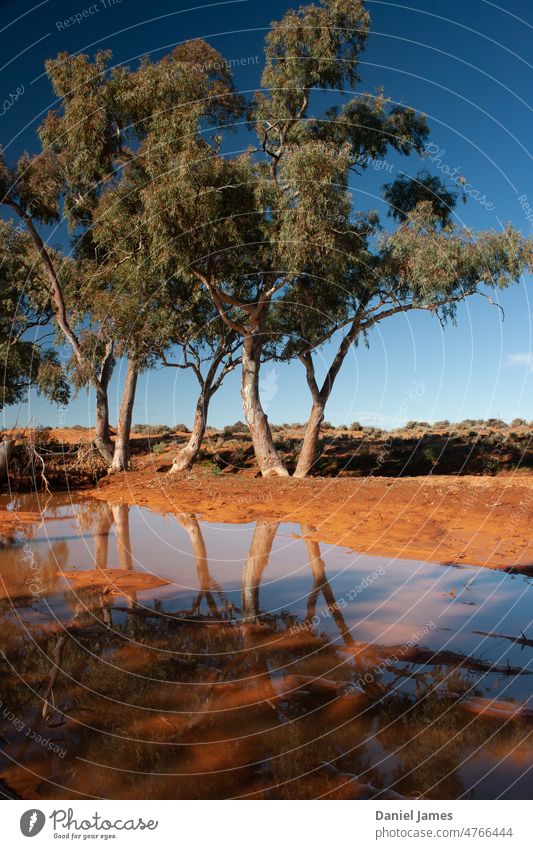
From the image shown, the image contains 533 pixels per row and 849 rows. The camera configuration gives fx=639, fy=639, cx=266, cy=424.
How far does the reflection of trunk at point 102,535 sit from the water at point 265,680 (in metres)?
0.30

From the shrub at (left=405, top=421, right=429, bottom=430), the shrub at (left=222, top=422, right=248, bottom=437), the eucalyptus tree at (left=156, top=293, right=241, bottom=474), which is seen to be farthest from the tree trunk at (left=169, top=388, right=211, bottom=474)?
the shrub at (left=405, top=421, right=429, bottom=430)

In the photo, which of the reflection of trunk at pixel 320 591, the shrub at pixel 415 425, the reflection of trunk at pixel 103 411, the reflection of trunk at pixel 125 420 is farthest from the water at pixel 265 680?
the shrub at pixel 415 425

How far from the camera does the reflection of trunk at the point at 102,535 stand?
10.4 m

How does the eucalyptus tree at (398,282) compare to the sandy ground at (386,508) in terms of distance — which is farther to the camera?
the eucalyptus tree at (398,282)

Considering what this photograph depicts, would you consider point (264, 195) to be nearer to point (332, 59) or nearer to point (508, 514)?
point (332, 59)

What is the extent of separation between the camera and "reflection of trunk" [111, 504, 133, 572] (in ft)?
33.7

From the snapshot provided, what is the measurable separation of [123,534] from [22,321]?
22877 mm

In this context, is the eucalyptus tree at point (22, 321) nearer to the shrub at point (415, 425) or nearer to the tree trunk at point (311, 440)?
the tree trunk at point (311, 440)

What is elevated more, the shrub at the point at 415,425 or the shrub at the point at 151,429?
the shrub at the point at 415,425

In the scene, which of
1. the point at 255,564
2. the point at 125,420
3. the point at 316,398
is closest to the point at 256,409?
the point at 316,398

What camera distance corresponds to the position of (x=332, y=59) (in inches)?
830

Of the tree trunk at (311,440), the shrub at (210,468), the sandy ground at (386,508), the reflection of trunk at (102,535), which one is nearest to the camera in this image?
the reflection of trunk at (102,535)

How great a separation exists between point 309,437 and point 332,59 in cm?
1256

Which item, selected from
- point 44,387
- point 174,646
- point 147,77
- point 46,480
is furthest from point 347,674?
point 44,387
